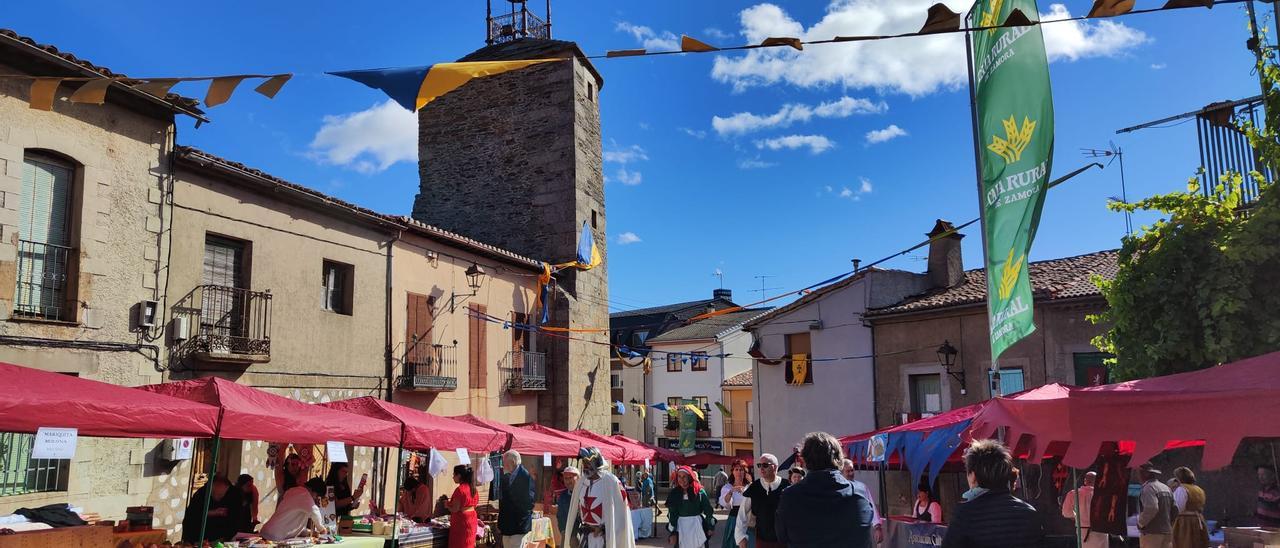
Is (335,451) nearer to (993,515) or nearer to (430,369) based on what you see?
(993,515)

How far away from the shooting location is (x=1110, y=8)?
597 centimetres

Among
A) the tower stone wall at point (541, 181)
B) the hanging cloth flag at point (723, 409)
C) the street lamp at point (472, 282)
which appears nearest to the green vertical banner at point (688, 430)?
the hanging cloth flag at point (723, 409)

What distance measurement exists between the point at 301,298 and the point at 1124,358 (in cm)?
1253

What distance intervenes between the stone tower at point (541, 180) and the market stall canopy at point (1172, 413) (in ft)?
55.5

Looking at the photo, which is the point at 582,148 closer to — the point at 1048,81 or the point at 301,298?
the point at 301,298

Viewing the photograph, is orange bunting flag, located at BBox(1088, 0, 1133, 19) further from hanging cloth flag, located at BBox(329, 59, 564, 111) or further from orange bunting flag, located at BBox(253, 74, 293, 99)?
orange bunting flag, located at BBox(253, 74, 293, 99)

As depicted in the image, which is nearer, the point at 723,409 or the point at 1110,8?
the point at 1110,8

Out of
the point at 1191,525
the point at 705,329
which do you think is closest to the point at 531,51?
the point at 1191,525

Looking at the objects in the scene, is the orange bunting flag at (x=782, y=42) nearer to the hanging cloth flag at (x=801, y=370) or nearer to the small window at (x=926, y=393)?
the small window at (x=926, y=393)

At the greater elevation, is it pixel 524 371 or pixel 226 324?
pixel 226 324

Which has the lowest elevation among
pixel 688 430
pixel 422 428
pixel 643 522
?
pixel 643 522

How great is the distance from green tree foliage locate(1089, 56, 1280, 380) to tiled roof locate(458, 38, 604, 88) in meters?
15.6

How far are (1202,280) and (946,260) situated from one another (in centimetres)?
1449

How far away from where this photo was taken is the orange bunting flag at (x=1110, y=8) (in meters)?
5.92
